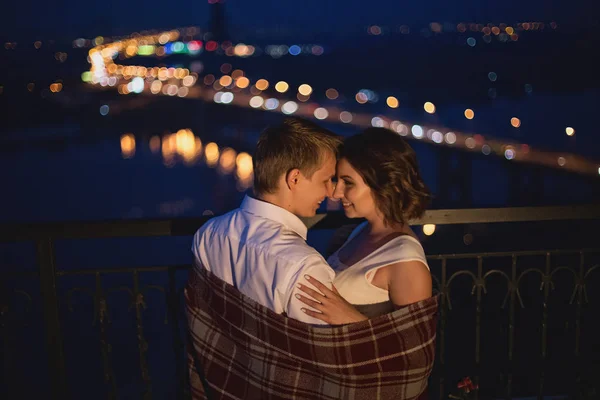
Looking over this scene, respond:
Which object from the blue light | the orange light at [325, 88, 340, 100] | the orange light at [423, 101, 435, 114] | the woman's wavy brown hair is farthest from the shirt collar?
the blue light

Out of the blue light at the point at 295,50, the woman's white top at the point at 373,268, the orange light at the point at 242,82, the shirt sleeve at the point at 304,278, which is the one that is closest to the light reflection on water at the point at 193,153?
the orange light at the point at 242,82

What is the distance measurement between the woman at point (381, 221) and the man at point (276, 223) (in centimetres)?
11

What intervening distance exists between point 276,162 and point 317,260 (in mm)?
396

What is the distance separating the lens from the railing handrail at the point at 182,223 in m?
2.52

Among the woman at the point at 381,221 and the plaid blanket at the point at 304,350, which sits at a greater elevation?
the woman at the point at 381,221

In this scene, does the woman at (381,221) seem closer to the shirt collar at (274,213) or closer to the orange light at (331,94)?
the shirt collar at (274,213)

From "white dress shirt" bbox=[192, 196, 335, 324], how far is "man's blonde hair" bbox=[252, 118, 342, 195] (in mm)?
87

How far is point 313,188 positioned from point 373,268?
0.34 m

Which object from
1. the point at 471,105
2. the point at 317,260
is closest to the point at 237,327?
the point at 317,260

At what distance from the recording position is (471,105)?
74.7 m

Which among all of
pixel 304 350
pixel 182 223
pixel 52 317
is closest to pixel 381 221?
pixel 304 350

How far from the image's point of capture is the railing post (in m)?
2.55

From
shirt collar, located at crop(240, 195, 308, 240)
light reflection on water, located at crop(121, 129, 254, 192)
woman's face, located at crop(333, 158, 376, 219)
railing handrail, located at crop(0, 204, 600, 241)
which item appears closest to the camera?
shirt collar, located at crop(240, 195, 308, 240)

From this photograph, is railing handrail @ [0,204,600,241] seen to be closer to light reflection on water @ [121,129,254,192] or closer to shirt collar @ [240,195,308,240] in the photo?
shirt collar @ [240,195,308,240]
